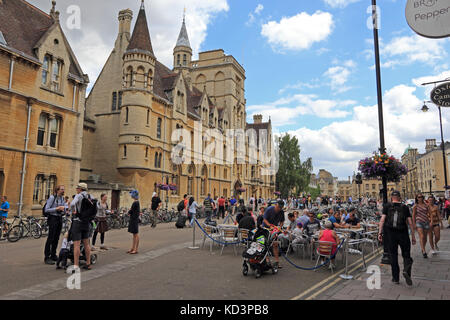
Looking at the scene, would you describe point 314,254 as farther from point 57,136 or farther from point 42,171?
point 57,136

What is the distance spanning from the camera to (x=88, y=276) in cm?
693

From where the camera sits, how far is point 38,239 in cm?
1344

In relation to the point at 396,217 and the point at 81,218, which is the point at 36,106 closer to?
the point at 81,218

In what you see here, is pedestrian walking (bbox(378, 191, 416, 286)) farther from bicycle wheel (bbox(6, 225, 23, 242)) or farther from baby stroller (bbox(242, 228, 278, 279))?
bicycle wheel (bbox(6, 225, 23, 242))

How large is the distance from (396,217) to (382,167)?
3.25 metres

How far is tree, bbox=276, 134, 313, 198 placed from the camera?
63062mm

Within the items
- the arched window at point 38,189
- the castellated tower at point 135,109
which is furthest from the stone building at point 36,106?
the castellated tower at point 135,109

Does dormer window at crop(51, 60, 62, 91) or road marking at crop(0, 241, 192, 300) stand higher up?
dormer window at crop(51, 60, 62, 91)

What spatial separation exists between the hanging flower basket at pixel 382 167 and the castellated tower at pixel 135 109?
21.2 metres

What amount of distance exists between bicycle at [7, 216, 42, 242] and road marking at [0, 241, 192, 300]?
683 cm

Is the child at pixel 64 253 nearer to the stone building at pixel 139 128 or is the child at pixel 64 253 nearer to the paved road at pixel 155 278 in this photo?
the paved road at pixel 155 278

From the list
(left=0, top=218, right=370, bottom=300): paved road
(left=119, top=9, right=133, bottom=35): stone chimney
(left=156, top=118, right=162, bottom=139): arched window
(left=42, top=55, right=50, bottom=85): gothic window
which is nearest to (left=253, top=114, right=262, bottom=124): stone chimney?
(left=156, top=118, right=162, bottom=139): arched window

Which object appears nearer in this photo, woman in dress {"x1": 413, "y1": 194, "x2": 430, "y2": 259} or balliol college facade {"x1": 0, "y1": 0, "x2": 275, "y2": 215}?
woman in dress {"x1": 413, "y1": 194, "x2": 430, "y2": 259}

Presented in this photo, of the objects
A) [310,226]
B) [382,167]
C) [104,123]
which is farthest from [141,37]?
[382,167]
